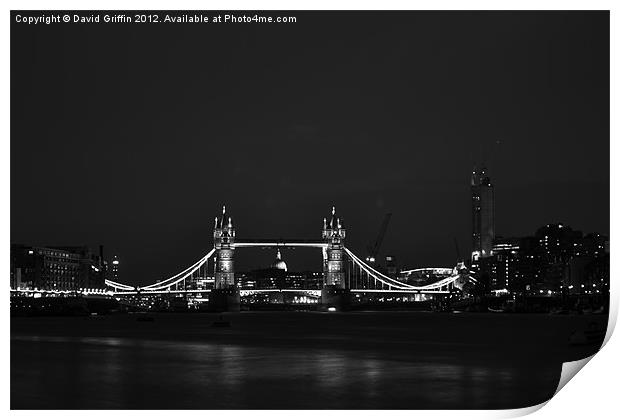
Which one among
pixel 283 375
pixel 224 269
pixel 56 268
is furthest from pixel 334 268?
pixel 283 375

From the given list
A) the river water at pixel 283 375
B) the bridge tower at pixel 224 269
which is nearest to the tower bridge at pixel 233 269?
the bridge tower at pixel 224 269

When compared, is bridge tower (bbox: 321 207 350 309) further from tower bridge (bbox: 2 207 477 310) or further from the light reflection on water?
the light reflection on water

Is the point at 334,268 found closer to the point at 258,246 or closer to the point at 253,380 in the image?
the point at 258,246

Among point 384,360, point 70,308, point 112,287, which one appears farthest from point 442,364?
point 112,287

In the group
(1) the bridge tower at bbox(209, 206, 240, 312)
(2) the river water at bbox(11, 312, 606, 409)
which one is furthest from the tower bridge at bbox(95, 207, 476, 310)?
(2) the river water at bbox(11, 312, 606, 409)
